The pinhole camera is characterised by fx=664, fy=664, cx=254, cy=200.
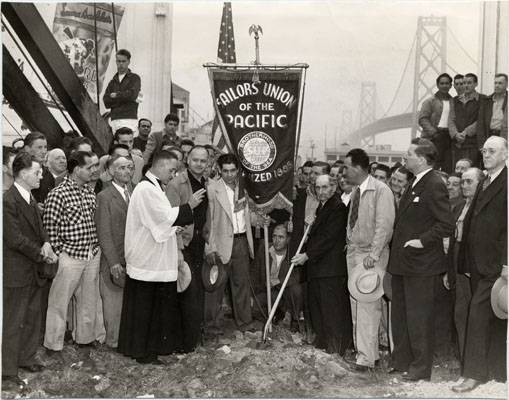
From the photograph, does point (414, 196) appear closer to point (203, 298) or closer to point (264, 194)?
point (264, 194)

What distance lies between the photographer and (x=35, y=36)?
7.23 m

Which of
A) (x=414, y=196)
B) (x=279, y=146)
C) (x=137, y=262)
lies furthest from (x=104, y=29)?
(x=414, y=196)

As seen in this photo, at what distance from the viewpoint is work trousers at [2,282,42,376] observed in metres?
5.47

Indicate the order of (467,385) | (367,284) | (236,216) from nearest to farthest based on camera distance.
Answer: (467,385)
(367,284)
(236,216)

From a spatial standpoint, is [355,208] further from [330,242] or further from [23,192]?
[23,192]

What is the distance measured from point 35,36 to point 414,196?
4404 millimetres

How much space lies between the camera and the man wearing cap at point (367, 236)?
6.09 meters

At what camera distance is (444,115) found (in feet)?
27.7

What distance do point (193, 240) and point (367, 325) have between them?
1.90 m

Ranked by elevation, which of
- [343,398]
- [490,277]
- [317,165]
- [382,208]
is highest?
[317,165]

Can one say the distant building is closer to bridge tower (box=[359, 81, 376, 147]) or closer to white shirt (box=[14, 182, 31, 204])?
bridge tower (box=[359, 81, 376, 147])

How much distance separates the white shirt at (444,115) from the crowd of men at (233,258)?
5.56 ft

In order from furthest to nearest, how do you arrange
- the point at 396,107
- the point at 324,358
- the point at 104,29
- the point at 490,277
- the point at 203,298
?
the point at 104,29 < the point at 396,107 < the point at 203,298 < the point at 324,358 < the point at 490,277

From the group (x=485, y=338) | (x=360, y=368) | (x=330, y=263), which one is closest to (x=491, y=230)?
(x=485, y=338)
